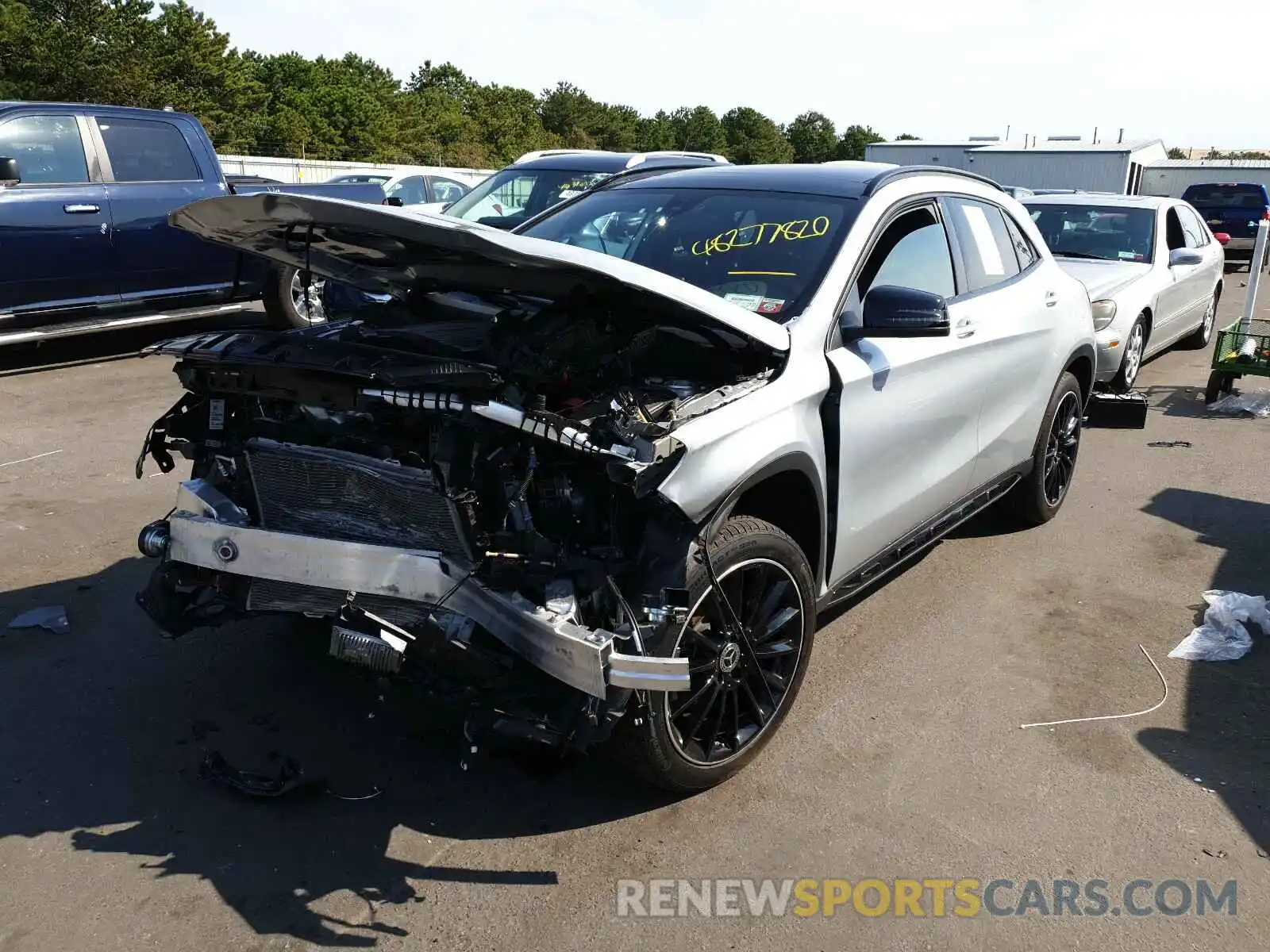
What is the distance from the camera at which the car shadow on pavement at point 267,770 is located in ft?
9.63

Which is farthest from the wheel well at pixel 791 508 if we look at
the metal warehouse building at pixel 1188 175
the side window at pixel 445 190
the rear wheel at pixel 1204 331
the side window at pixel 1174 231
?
the metal warehouse building at pixel 1188 175

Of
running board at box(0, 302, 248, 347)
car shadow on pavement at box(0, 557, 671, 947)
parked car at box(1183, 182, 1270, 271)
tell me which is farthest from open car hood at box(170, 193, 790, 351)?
parked car at box(1183, 182, 1270, 271)

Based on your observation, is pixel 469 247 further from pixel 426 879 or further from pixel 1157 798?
pixel 1157 798

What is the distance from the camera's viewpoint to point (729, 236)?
13.3 ft

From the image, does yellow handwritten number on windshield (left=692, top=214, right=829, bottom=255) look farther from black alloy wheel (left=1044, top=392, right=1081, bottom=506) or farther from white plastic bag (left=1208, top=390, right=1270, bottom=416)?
white plastic bag (left=1208, top=390, right=1270, bottom=416)

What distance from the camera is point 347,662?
2828 millimetres

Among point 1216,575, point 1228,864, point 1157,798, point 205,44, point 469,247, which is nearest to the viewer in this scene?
point 469,247

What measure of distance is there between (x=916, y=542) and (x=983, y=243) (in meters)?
1.51

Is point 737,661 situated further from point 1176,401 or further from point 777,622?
point 1176,401

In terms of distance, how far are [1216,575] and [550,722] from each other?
400 cm


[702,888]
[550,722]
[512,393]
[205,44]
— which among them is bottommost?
[702,888]

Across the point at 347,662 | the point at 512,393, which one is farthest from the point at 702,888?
the point at 512,393

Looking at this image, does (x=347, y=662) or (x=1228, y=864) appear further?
(x=1228, y=864)

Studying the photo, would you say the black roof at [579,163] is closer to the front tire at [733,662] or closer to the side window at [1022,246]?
the side window at [1022,246]
